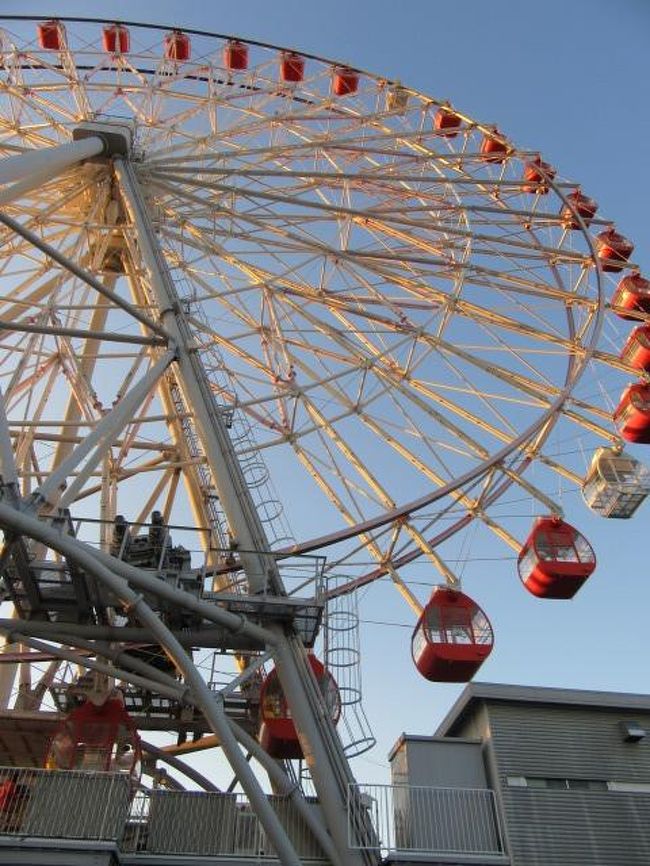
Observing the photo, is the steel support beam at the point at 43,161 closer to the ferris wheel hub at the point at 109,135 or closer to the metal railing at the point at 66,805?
the ferris wheel hub at the point at 109,135

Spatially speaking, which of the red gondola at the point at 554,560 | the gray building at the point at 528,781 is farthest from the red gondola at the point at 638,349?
the gray building at the point at 528,781

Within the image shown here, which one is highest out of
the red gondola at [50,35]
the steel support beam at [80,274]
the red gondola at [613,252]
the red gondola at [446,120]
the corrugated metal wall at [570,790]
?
the red gondola at [50,35]

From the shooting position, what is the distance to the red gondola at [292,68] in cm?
2417

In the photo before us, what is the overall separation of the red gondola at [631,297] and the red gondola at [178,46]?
12350 millimetres

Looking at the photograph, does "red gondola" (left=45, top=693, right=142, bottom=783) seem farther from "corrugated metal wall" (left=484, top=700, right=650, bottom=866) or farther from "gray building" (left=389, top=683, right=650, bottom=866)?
"corrugated metal wall" (left=484, top=700, right=650, bottom=866)

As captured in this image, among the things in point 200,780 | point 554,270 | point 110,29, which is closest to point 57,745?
point 200,780

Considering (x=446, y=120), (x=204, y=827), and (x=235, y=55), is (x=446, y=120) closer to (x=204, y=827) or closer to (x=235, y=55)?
(x=235, y=55)

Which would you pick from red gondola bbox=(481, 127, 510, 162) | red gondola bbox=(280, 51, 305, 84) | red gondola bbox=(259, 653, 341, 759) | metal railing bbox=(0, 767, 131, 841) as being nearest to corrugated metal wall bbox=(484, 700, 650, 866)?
red gondola bbox=(259, 653, 341, 759)

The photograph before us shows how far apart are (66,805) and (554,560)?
8.76 m

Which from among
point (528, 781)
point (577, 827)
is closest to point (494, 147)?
point (528, 781)

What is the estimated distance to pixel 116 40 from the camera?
23.3m

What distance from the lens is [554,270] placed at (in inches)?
761

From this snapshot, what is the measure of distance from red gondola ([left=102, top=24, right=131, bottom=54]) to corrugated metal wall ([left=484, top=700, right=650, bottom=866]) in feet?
61.0

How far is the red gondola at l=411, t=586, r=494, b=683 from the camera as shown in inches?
551
